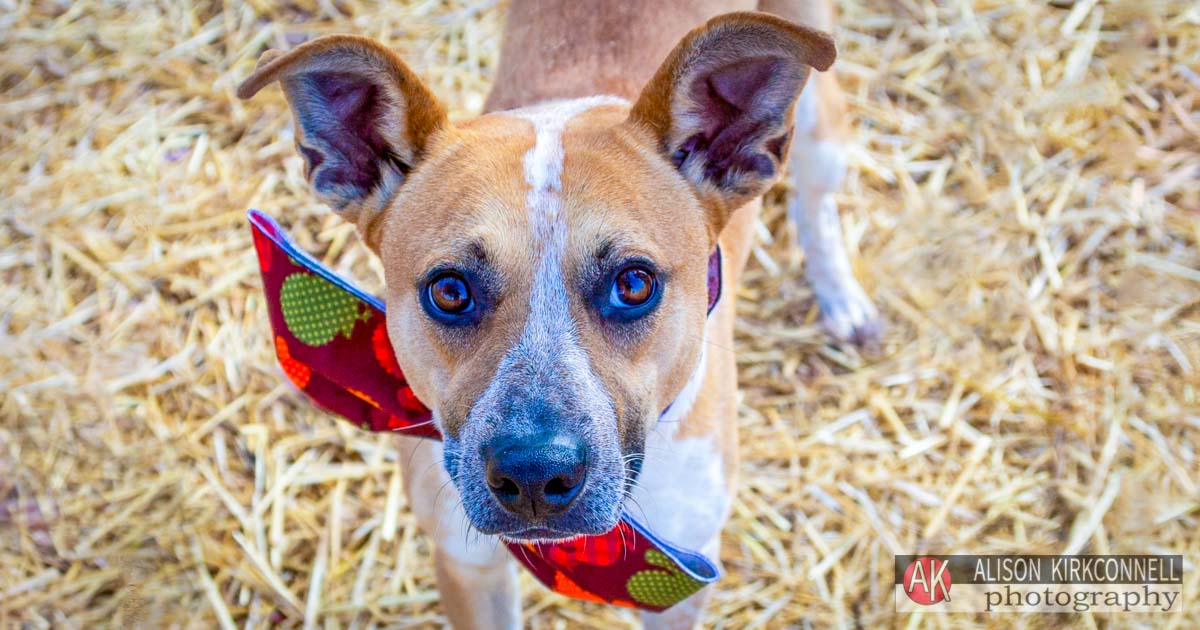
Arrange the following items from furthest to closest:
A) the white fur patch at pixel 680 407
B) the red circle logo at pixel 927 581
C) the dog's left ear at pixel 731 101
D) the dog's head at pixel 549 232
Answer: the red circle logo at pixel 927 581 < the white fur patch at pixel 680 407 < the dog's left ear at pixel 731 101 < the dog's head at pixel 549 232

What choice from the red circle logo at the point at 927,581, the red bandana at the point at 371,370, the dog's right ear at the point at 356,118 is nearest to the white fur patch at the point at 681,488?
the red bandana at the point at 371,370

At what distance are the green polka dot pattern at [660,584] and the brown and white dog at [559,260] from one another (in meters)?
0.19

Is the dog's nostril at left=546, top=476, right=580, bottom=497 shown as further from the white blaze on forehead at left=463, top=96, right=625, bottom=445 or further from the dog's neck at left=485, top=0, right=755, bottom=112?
the dog's neck at left=485, top=0, right=755, bottom=112

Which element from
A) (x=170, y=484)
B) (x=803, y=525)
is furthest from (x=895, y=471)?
(x=170, y=484)

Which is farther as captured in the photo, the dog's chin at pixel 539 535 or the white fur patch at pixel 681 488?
the white fur patch at pixel 681 488

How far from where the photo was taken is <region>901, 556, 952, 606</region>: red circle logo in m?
3.96

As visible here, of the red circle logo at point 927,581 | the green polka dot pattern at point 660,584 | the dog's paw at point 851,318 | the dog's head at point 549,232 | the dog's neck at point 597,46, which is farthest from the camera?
the dog's paw at point 851,318

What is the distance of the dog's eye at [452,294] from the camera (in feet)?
7.95

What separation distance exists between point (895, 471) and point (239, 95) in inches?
119

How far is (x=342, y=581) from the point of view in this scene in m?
4.02

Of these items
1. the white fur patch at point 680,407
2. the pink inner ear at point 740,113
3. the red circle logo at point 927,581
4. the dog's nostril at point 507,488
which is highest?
the pink inner ear at point 740,113

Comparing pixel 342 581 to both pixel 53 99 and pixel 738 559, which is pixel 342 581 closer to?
pixel 738 559

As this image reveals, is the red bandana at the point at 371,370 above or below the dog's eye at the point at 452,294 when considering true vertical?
below

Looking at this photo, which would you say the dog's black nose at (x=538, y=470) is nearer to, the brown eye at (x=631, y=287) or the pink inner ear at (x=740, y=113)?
the brown eye at (x=631, y=287)
